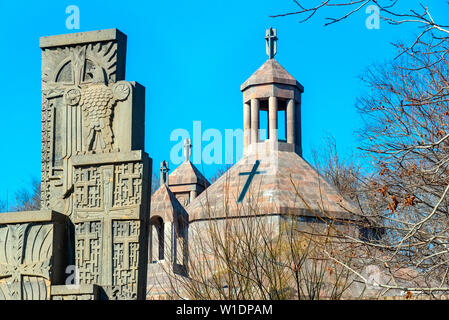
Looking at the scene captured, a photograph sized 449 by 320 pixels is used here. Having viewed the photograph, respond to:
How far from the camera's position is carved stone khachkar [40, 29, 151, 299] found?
11094 millimetres

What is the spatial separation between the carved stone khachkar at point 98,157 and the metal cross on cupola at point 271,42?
A: 58.6ft

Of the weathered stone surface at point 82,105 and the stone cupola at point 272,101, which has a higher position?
the stone cupola at point 272,101

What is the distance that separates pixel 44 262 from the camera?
11.2 metres

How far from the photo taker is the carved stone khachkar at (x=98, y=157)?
11094 mm

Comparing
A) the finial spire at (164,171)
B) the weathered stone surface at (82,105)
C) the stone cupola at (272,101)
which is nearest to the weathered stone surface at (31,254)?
the weathered stone surface at (82,105)

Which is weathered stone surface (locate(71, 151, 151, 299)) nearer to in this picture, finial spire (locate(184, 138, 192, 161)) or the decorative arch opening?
the decorative arch opening

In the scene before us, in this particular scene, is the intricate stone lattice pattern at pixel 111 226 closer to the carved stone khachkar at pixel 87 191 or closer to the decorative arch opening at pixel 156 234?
the carved stone khachkar at pixel 87 191

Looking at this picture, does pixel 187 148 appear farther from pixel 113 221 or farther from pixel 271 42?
pixel 113 221

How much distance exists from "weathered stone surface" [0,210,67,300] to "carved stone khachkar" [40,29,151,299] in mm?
261

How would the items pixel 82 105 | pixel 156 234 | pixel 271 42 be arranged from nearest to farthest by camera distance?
1. pixel 82 105
2. pixel 156 234
3. pixel 271 42

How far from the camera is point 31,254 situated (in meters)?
11.2

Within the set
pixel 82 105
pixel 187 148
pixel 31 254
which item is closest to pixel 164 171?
pixel 187 148

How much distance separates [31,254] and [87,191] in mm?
1021

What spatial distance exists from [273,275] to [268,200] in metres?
14.3
